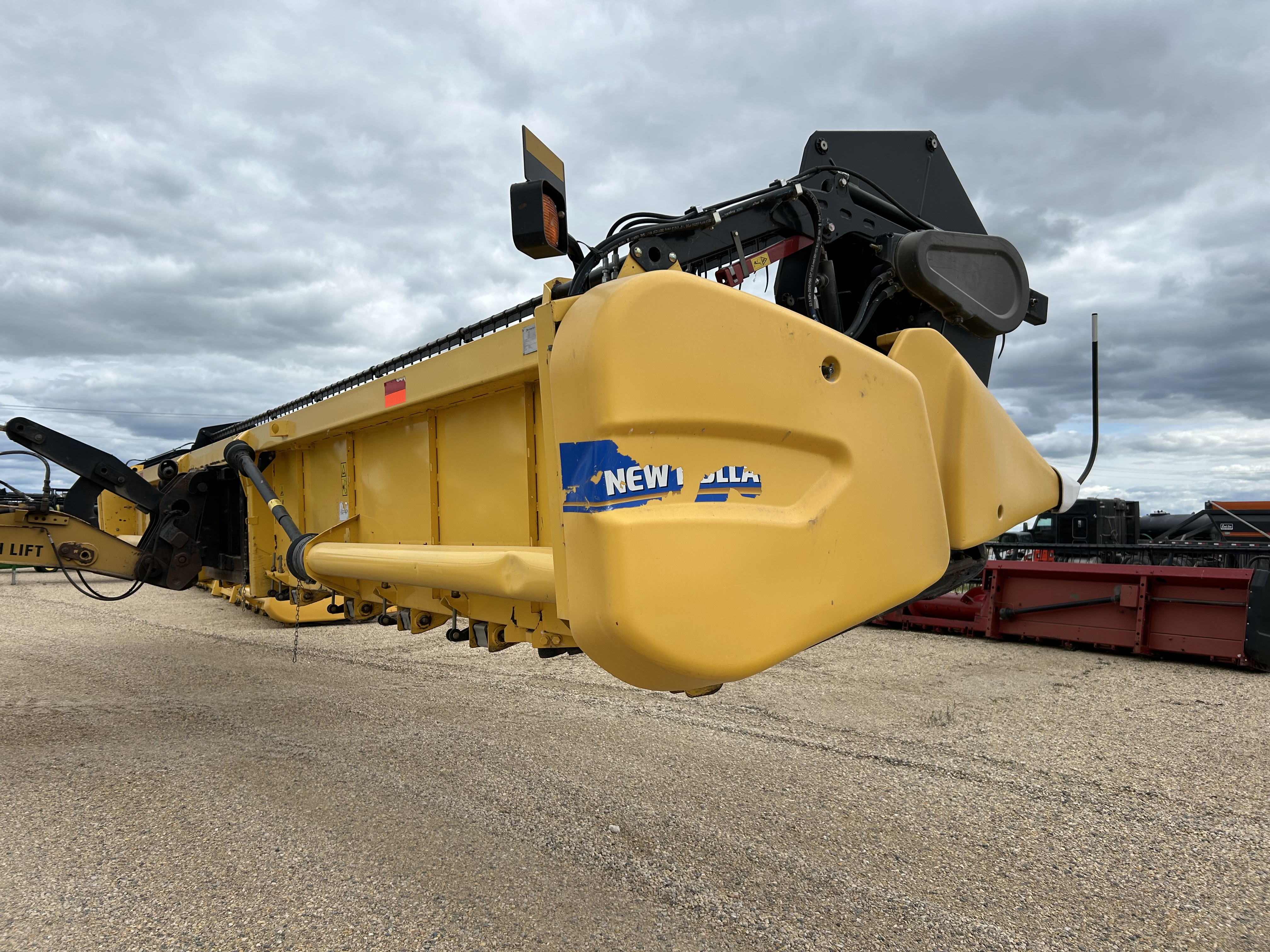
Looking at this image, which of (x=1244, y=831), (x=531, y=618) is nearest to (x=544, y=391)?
(x=531, y=618)

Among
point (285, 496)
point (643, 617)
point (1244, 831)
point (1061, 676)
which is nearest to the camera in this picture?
point (643, 617)

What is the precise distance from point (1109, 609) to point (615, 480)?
7.55m

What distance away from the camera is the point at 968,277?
2.83 metres

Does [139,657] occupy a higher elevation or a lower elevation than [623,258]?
lower

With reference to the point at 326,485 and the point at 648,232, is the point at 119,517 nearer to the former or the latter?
the point at 326,485

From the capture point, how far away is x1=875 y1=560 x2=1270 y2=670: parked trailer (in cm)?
694

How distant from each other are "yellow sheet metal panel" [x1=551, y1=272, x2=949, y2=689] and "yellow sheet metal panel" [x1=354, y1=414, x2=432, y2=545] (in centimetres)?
177

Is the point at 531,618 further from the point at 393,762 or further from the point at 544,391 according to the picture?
the point at 393,762

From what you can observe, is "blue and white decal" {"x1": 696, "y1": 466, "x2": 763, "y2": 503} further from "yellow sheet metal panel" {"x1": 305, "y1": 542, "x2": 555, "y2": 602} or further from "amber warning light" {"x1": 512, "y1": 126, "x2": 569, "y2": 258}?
"amber warning light" {"x1": 512, "y1": 126, "x2": 569, "y2": 258}

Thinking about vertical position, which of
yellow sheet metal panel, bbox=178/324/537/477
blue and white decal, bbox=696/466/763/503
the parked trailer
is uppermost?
yellow sheet metal panel, bbox=178/324/537/477

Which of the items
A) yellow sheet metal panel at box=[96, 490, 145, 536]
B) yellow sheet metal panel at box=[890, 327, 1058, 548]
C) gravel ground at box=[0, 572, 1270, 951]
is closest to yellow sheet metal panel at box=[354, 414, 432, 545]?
gravel ground at box=[0, 572, 1270, 951]

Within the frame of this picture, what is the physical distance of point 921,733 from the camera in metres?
4.94

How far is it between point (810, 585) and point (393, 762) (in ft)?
10.4

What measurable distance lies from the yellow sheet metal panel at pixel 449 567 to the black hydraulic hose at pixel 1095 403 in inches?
76.6
